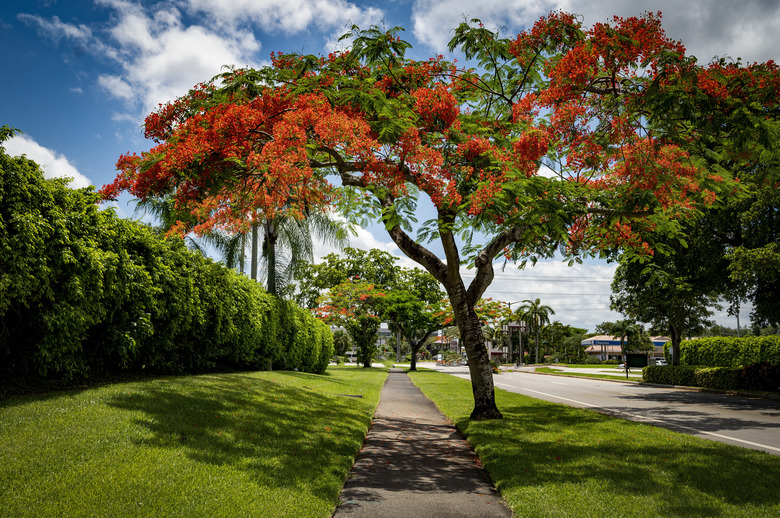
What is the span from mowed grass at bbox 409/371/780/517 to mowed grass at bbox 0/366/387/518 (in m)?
2.36

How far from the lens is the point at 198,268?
1277cm

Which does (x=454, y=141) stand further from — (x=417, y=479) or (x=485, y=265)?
(x=417, y=479)

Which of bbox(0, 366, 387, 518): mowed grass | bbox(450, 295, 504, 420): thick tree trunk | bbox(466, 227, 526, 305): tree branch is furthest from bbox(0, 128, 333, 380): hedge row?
bbox(466, 227, 526, 305): tree branch

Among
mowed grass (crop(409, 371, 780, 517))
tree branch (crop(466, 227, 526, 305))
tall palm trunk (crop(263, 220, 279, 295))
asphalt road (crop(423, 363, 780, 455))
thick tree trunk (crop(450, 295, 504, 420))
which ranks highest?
tall palm trunk (crop(263, 220, 279, 295))

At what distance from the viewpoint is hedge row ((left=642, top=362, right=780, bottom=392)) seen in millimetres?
20880

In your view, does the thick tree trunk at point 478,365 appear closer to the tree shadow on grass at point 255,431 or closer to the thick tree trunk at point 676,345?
the tree shadow on grass at point 255,431

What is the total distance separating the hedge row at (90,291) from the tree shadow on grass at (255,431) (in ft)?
4.28

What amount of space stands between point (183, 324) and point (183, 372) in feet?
8.18

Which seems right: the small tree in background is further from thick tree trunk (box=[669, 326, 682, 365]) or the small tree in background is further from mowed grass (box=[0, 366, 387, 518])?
mowed grass (box=[0, 366, 387, 518])

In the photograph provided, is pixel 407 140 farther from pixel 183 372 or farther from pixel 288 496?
pixel 183 372

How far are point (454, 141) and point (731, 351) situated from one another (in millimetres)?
26023

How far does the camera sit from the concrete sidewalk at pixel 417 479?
16.9 ft

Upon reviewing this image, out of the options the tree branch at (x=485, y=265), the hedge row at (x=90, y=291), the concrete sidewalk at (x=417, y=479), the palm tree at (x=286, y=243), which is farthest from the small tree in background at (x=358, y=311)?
the concrete sidewalk at (x=417, y=479)

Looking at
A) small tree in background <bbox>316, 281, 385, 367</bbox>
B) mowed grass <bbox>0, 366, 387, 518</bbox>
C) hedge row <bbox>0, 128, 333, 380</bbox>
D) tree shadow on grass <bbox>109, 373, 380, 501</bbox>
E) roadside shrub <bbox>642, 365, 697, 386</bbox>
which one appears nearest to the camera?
mowed grass <bbox>0, 366, 387, 518</bbox>
